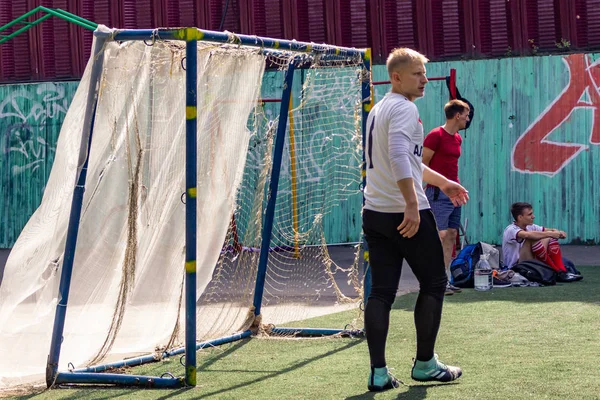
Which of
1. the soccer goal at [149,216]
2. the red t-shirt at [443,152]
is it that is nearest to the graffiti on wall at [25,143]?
the red t-shirt at [443,152]

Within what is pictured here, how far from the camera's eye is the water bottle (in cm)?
940

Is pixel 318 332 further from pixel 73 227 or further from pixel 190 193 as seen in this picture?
pixel 73 227

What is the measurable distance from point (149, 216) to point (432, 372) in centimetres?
206

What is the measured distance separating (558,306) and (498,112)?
19.4ft

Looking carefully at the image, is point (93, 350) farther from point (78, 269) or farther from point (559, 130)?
point (559, 130)

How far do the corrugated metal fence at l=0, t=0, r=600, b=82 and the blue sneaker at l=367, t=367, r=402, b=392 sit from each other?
9990mm

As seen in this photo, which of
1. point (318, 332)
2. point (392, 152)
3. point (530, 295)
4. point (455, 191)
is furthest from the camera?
point (530, 295)

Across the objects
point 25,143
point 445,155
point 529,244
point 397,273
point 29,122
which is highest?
point 29,122

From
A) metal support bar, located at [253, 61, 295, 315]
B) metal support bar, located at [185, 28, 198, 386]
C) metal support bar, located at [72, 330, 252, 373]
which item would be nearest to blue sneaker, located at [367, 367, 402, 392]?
metal support bar, located at [185, 28, 198, 386]

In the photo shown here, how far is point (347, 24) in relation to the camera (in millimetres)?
14961

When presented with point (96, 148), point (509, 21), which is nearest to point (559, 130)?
point (509, 21)

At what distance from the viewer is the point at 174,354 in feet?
21.2

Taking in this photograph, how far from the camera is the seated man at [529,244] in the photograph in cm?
979

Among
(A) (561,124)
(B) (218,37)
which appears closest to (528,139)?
(A) (561,124)
